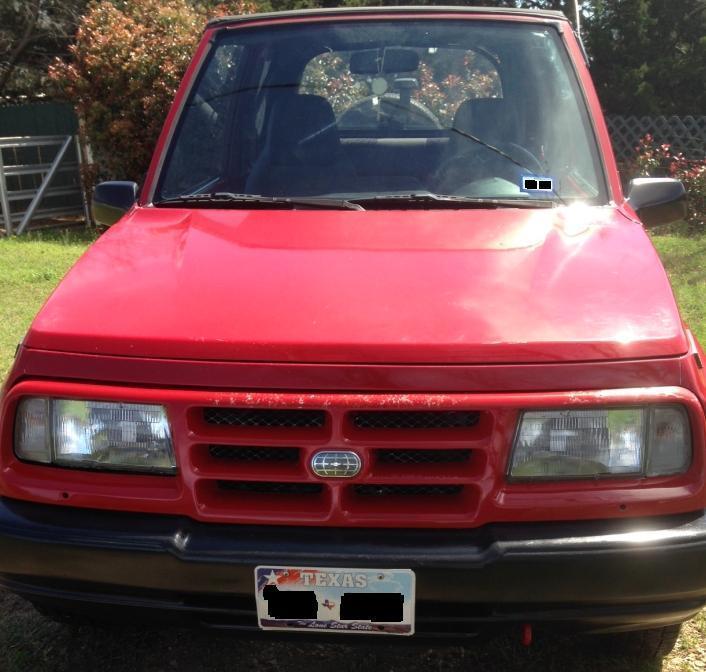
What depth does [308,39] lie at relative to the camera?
3.27m

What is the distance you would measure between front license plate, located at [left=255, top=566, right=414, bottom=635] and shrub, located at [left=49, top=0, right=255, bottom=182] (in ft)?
31.0

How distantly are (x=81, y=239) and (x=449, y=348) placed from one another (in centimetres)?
937

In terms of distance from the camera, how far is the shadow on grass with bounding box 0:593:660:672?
2.57 metres

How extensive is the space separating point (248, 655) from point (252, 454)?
946 mm

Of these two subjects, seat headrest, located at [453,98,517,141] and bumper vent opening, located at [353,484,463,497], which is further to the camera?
seat headrest, located at [453,98,517,141]

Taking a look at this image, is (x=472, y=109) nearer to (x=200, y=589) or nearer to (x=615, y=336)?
(x=615, y=336)

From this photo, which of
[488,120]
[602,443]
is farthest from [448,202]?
[602,443]

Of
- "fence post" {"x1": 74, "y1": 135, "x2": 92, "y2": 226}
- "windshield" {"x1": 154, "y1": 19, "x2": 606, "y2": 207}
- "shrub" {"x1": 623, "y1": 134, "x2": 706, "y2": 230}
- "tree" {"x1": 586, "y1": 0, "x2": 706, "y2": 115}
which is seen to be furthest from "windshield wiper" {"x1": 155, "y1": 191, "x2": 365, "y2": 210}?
"tree" {"x1": 586, "y1": 0, "x2": 706, "y2": 115}

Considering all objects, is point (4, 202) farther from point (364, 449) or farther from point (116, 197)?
point (364, 449)

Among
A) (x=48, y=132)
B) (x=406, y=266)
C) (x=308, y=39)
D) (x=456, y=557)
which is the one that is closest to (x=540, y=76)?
(x=308, y=39)

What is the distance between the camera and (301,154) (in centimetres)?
306

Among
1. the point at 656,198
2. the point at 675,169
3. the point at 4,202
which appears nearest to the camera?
the point at 656,198

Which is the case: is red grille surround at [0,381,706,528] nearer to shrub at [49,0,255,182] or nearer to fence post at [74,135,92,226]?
shrub at [49,0,255,182]

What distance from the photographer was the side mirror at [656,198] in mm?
3020
